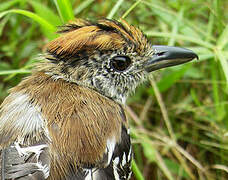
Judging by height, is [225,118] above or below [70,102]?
below

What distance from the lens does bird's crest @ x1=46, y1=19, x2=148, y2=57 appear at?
2.85m

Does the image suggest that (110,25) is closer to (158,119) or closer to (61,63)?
(61,63)

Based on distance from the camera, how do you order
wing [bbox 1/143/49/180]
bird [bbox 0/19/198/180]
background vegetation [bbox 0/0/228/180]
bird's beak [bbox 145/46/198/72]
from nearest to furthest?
1. wing [bbox 1/143/49/180]
2. bird [bbox 0/19/198/180]
3. bird's beak [bbox 145/46/198/72]
4. background vegetation [bbox 0/0/228/180]

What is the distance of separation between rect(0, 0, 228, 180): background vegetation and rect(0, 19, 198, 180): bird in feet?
1.36

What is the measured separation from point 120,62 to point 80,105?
462 millimetres

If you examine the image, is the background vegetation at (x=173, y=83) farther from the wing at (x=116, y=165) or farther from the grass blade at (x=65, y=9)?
the wing at (x=116, y=165)

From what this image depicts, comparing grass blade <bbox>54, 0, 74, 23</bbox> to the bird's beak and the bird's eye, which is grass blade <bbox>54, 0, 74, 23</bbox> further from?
the bird's beak

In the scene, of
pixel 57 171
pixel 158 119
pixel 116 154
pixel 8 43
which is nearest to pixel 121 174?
pixel 116 154

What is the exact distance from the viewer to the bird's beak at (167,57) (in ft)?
10.3

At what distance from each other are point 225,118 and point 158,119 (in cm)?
70

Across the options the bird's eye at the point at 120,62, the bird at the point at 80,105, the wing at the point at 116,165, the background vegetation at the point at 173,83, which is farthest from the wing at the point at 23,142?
the background vegetation at the point at 173,83

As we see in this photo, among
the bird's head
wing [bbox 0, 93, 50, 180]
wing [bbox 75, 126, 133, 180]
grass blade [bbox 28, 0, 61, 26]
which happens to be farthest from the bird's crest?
grass blade [bbox 28, 0, 61, 26]

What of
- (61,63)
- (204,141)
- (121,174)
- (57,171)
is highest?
(61,63)

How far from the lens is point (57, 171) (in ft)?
7.97
